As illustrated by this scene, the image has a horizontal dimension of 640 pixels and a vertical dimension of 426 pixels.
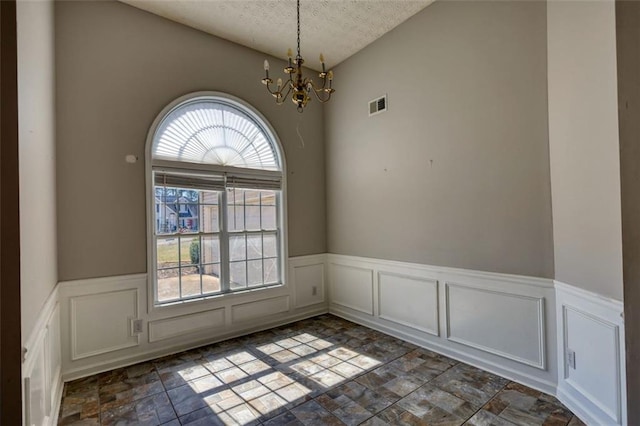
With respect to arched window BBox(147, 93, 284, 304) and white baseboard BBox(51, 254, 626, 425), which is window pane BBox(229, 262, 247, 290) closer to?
arched window BBox(147, 93, 284, 304)

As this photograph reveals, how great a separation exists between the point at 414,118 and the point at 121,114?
309 centimetres

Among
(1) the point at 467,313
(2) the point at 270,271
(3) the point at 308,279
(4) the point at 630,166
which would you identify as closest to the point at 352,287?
(3) the point at 308,279

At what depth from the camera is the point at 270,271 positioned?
4207 millimetres

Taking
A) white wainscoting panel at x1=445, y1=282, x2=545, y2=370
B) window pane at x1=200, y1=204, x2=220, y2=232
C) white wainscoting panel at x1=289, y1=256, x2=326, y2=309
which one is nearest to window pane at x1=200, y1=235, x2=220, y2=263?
window pane at x1=200, y1=204, x2=220, y2=232

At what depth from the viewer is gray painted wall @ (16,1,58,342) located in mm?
1359

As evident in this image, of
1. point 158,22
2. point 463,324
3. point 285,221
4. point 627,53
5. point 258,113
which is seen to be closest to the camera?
point 627,53

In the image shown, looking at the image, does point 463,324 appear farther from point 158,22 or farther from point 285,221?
point 158,22

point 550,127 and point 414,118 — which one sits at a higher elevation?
point 414,118

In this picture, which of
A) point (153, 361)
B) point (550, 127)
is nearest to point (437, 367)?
point (550, 127)

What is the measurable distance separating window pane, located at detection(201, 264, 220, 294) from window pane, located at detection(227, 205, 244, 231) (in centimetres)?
52

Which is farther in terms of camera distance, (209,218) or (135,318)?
(209,218)

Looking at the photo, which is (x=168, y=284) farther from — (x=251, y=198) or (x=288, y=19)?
(x=288, y=19)

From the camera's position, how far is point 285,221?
167 inches

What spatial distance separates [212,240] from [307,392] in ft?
6.72
